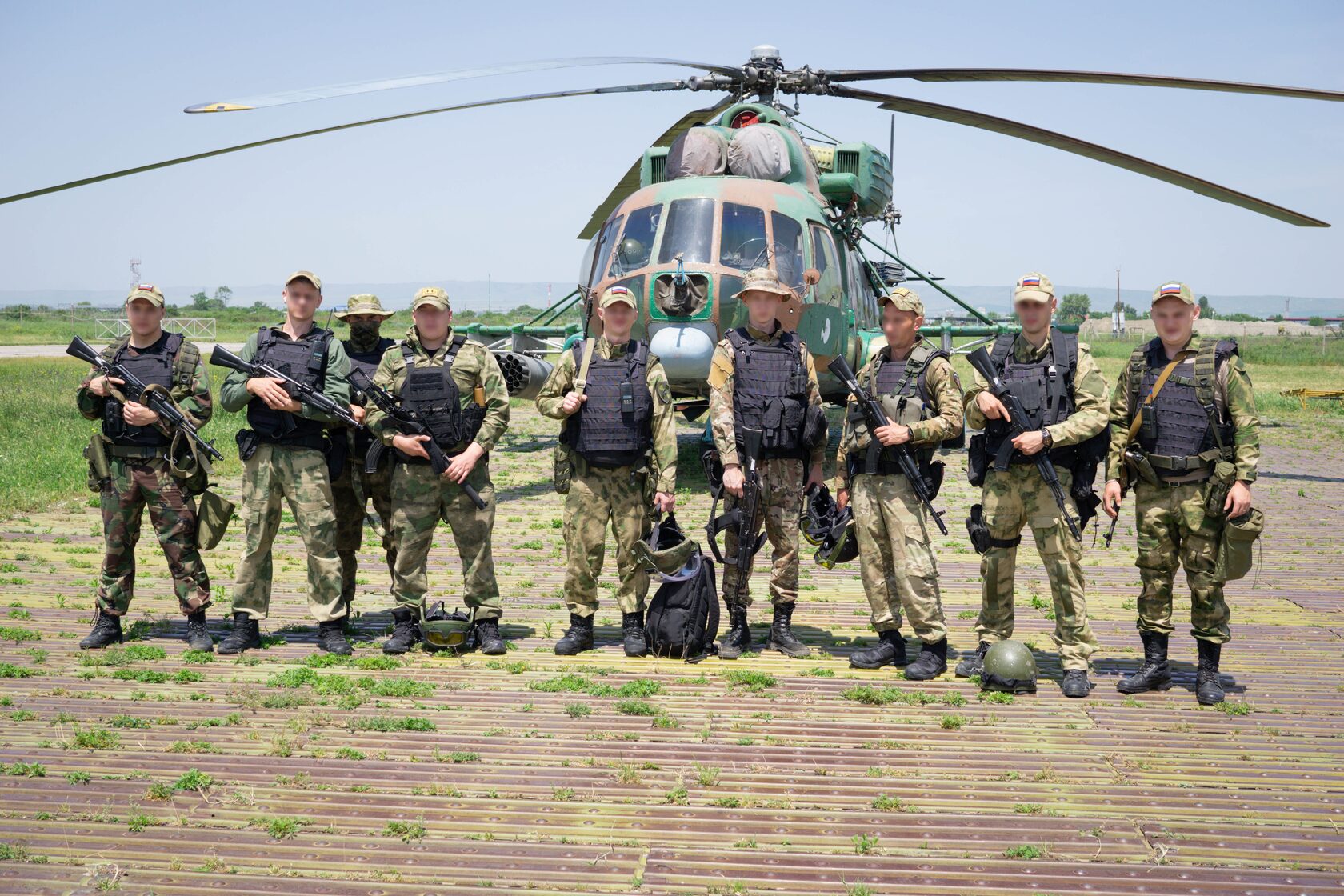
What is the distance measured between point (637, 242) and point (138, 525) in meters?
5.81

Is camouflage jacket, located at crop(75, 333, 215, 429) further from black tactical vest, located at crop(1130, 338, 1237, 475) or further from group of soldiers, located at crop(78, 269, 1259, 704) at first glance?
black tactical vest, located at crop(1130, 338, 1237, 475)

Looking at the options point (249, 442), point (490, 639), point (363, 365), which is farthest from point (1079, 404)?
point (249, 442)

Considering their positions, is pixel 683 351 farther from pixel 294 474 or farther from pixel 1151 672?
pixel 1151 672

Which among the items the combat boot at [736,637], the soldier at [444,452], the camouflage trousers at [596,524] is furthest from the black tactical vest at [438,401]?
the combat boot at [736,637]

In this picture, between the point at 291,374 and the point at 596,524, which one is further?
the point at 596,524

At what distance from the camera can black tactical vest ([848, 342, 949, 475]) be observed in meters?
6.15

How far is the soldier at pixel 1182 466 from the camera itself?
5652 mm

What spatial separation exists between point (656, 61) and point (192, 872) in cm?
801

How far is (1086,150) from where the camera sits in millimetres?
8648

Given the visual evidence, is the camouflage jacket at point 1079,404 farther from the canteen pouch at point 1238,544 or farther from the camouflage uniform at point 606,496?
the camouflage uniform at point 606,496

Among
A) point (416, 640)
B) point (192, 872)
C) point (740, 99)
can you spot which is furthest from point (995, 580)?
point (740, 99)

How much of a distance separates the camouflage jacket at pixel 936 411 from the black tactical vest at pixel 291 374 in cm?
308

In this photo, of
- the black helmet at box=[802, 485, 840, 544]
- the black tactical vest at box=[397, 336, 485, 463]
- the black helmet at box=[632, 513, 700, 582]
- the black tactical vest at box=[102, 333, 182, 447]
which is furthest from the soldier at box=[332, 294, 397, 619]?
the black helmet at box=[802, 485, 840, 544]

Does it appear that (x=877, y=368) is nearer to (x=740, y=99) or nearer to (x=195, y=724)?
(x=195, y=724)
